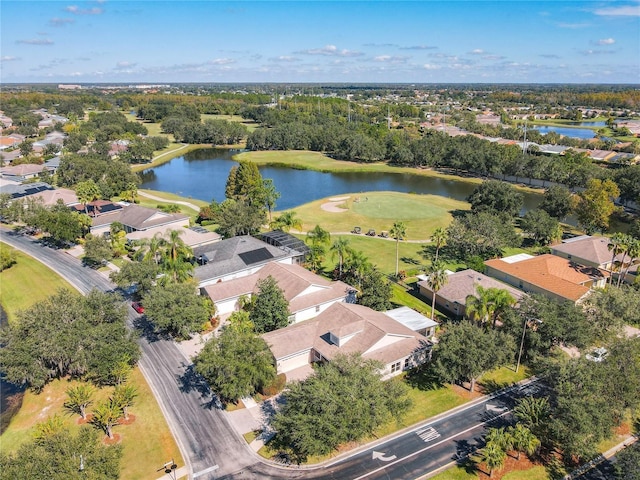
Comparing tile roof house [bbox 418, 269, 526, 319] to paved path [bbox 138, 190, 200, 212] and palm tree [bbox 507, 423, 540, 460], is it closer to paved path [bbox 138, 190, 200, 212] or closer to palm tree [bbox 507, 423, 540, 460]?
palm tree [bbox 507, 423, 540, 460]

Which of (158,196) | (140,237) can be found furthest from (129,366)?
(158,196)

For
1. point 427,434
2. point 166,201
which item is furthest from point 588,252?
point 166,201

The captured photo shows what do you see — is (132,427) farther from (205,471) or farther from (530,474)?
(530,474)

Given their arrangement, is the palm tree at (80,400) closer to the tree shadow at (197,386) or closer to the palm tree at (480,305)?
the tree shadow at (197,386)

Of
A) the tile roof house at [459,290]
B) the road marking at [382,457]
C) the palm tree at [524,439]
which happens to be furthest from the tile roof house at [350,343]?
the palm tree at [524,439]

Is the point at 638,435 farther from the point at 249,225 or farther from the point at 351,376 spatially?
the point at 249,225

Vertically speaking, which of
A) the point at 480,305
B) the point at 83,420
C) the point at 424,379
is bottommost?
the point at 83,420
